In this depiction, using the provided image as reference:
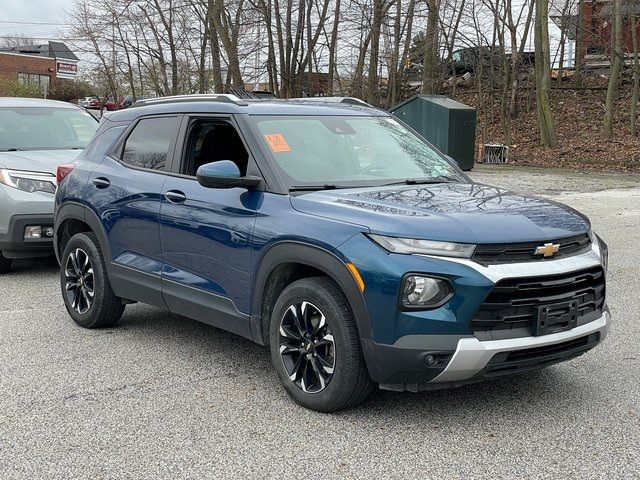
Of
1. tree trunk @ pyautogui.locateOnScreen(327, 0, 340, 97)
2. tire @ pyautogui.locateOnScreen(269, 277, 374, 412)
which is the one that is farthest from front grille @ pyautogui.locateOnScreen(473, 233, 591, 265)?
tree trunk @ pyautogui.locateOnScreen(327, 0, 340, 97)

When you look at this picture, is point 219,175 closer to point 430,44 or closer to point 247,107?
point 247,107

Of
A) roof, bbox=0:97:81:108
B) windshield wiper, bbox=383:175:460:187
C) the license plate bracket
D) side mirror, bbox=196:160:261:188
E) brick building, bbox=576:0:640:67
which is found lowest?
the license plate bracket

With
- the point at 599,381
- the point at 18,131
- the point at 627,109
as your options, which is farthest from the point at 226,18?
the point at 599,381

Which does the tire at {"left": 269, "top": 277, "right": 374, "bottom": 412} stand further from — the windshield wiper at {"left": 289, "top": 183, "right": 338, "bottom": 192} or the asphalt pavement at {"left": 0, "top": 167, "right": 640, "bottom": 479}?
the windshield wiper at {"left": 289, "top": 183, "right": 338, "bottom": 192}

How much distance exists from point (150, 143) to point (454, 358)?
303 cm

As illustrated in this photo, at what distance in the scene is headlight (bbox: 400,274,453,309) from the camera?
3.66m

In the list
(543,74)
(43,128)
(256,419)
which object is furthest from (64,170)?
(543,74)

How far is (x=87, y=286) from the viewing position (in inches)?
236

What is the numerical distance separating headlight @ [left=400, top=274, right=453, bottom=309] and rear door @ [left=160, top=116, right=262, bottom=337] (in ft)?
3.77

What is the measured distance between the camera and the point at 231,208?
4.61 meters

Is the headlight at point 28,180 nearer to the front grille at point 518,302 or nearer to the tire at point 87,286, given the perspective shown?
the tire at point 87,286

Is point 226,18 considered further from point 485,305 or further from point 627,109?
point 485,305

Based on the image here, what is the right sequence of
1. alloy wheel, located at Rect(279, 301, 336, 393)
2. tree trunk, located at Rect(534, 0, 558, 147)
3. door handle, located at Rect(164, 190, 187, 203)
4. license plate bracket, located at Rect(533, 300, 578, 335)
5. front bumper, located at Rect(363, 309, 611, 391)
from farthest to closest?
1. tree trunk, located at Rect(534, 0, 558, 147)
2. door handle, located at Rect(164, 190, 187, 203)
3. alloy wheel, located at Rect(279, 301, 336, 393)
4. license plate bracket, located at Rect(533, 300, 578, 335)
5. front bumper, located at Rect(363, 309, 611, 391)

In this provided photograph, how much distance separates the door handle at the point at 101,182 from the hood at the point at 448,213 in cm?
198
